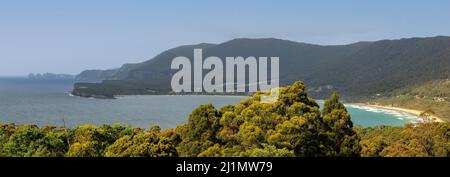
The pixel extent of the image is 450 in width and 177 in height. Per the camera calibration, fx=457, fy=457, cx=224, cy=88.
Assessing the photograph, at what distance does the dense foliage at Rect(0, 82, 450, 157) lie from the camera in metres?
13.5

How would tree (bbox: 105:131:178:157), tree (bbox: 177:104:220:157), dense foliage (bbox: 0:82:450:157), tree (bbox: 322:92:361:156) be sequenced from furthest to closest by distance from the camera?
tree (bbox: 322:92:361:156)
tree (bbox: 177:104:220:157)
dense foliage (bbox: 0:82:450:157)
tree (bbox: 105:131:178:157)

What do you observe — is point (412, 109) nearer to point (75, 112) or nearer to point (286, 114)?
A: point (75, 112)

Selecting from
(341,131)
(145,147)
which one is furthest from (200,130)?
(341,131)

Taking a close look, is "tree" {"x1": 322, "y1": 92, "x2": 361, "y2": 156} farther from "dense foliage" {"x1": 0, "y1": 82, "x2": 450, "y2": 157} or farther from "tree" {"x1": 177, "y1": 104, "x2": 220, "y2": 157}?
"tree" {"x1": 177, "y1": 104, "x2": 220, "y2": 157}

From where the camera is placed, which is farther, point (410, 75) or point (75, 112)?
point (410, 75)

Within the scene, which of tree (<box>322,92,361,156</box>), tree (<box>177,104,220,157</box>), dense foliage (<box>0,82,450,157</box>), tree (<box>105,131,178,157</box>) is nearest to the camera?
tree (<box>105,131,178,157</box>)

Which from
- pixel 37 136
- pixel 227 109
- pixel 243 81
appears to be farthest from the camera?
pixel 243 81

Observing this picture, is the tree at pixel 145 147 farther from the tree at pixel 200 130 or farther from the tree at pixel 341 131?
the tree at pixel 341 131

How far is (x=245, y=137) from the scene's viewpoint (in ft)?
50.9

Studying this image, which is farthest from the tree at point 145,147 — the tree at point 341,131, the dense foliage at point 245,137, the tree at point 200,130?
the tree at point 341,131

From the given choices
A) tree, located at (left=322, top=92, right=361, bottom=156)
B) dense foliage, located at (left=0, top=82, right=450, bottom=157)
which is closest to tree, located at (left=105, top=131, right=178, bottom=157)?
dense foliage, located at (left=0, top=82, right=450, bottom=157)

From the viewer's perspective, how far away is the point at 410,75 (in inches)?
6004
